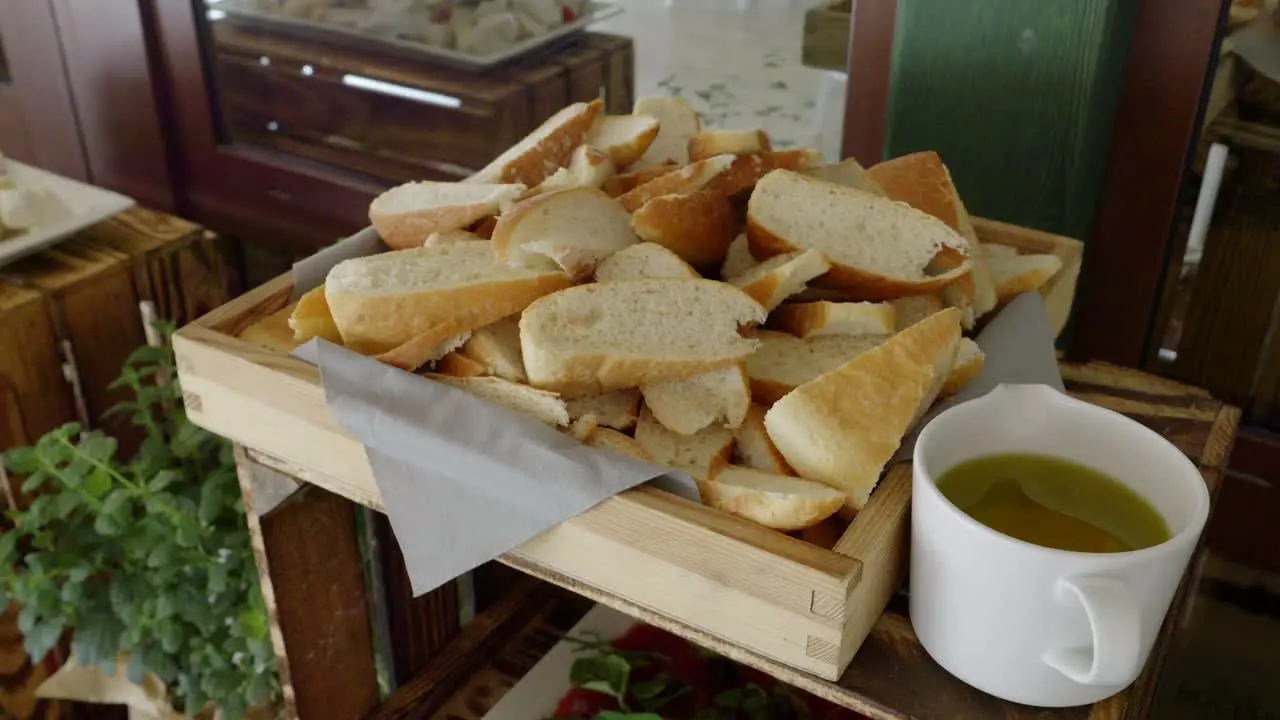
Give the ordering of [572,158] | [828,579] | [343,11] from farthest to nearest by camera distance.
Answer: [343,11], [572,158], [828,579]

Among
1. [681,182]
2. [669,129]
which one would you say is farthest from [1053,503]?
[669,129]

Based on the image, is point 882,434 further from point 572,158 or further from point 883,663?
point 572,158

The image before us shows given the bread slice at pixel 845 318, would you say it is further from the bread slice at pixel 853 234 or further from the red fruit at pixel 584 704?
the red fruit at pixel 584 704

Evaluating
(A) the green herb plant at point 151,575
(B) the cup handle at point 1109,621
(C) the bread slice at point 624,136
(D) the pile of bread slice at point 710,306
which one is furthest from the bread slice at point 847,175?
(A) the green herb plant at point 151,575

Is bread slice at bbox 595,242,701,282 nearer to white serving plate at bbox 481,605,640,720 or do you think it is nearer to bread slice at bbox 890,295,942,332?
→ bread slice at bbox 890,295,942,332

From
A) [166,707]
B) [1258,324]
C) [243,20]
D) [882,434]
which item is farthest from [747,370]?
[243,20]
